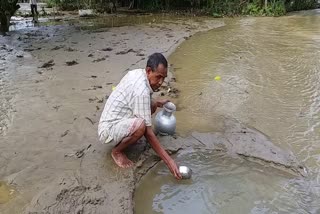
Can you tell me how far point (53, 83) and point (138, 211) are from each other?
4088mm

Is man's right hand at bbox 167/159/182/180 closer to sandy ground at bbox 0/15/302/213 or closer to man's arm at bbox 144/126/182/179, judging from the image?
man's arm at bbox 144/126/182/179

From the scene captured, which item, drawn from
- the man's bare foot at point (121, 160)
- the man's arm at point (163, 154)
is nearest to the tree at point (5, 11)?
the man's bare foot at point (121, 160)

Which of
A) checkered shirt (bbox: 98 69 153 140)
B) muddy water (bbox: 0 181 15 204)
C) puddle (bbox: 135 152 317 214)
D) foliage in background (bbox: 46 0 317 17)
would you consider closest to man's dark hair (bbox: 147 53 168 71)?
checkered shirt (bbox: 98 69 153 140)

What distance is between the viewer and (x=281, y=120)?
5.08 m

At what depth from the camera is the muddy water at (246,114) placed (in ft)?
11.0

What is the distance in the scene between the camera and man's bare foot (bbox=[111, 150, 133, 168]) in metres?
3.65

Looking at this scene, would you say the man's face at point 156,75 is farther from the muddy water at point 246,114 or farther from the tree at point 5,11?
the tree at point 5,11

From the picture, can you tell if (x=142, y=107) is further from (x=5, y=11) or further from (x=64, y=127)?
(x=5, y=11)

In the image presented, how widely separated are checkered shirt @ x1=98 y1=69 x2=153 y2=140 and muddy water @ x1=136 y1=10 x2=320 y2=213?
685 mm

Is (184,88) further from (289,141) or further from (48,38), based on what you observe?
(48,38)

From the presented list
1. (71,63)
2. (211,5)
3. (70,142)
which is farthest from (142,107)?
(211,5)

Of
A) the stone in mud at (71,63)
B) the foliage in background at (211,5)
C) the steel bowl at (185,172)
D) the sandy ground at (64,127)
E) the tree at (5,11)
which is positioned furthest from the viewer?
the foliage in background at (211,5)

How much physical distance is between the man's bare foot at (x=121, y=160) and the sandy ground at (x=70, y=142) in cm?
6

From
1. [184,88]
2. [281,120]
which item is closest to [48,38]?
[184,88]
